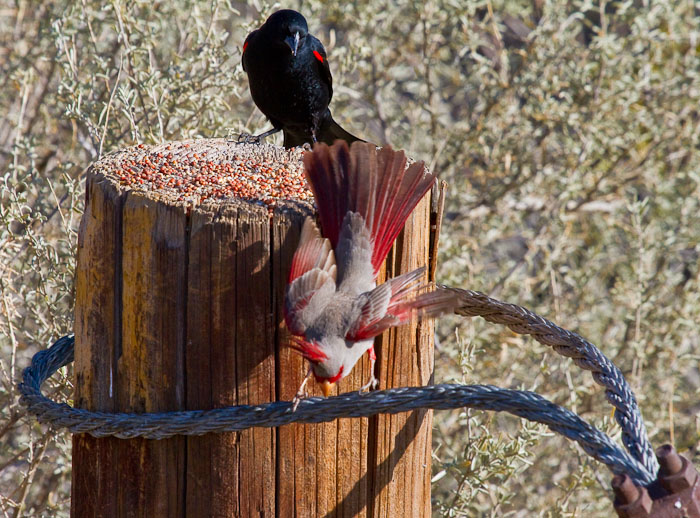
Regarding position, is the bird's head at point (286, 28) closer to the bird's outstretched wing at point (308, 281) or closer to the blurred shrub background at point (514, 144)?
the blurred shrub background at point (514, 144)

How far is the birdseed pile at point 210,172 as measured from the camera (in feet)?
6.45

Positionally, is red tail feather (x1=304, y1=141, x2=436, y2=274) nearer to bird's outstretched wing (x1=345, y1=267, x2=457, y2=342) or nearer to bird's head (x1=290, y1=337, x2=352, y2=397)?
bird's outstretched wing (x1=345, y1=267, x2=457, y2=342)

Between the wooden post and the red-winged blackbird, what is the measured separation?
6.02 feet

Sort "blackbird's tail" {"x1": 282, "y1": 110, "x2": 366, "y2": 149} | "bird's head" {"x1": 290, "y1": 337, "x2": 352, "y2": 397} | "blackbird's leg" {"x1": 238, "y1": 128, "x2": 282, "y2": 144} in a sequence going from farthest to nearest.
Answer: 1. "blackbird's tail" {"x1": 282, "y1": 110, "x2": 366, "y2": 149}
2. "blackbird's leg" {"x1": 238, "y1": 128, "x2": 282, "y2": 144}
3. "bird's head" {"x1": 290, "y1": 337, "x2": 352, "y2": 397}

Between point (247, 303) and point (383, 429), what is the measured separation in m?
0.47

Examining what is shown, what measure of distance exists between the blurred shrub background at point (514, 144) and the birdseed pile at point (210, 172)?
157 cm

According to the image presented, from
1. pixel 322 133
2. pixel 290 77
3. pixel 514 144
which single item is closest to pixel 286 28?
pixel 290 77

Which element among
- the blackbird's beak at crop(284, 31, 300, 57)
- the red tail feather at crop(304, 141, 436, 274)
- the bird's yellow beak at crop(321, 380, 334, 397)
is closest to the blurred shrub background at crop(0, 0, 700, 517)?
the blackbird's beak at crop(284, 31, 300, 57)

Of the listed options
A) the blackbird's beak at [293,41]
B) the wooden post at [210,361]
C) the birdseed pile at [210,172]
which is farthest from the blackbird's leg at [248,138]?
the wooden post at [210,361]

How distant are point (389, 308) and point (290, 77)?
7.35ft

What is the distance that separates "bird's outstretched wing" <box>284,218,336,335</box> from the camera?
5.76ft

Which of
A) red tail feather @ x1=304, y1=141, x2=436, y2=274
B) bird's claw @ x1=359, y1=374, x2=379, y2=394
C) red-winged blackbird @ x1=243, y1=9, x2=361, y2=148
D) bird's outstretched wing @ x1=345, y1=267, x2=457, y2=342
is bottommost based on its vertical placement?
bird's claw @ x1=359, y1=374, x2=379, y2=394

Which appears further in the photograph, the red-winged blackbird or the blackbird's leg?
the red-winged blackbird

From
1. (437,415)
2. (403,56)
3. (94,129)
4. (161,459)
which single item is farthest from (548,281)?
(161,459)
